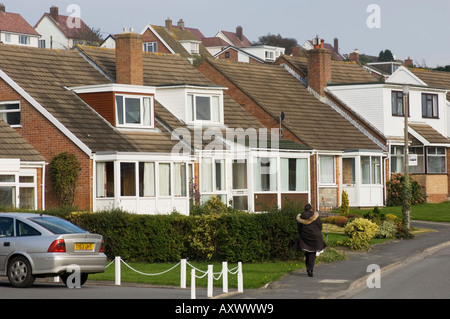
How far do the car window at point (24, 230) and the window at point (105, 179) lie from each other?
1374cm

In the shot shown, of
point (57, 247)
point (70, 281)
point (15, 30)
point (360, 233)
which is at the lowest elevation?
point (70, 281)

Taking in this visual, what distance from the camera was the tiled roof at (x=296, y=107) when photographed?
4522 centimetres

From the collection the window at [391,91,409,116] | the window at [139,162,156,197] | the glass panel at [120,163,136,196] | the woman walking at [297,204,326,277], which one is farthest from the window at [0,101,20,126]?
the window at [391,91,409,116]

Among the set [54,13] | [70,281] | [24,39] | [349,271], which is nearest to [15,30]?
[24,39]

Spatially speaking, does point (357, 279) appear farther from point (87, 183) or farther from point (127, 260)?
point (87, 183)

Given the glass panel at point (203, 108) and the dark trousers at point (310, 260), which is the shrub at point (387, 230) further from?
the glass panel at point (203, 108)

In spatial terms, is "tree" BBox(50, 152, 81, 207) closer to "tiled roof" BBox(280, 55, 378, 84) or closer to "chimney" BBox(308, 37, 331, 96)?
"chimney" BBox(308, 37, 331, 96)

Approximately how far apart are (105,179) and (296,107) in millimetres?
16318

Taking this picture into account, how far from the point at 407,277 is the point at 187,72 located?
24.9 metres

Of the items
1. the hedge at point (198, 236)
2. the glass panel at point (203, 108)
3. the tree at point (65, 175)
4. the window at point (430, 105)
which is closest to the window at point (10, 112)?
the tree at point (65, 175)

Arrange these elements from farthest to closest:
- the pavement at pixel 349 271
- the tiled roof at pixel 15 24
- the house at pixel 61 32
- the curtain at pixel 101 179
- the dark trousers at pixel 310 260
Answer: the house at pixel 61 32
the tiled roof at pixel 15 24
the curtain at pixel 101 179
the dark trousers at pixel 310 260
the pavement at pixel 349 271

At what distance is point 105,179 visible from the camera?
112 feet

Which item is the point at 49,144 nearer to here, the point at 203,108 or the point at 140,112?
the point at 140,112

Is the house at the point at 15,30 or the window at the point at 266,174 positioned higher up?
the house at the point at 15,30
